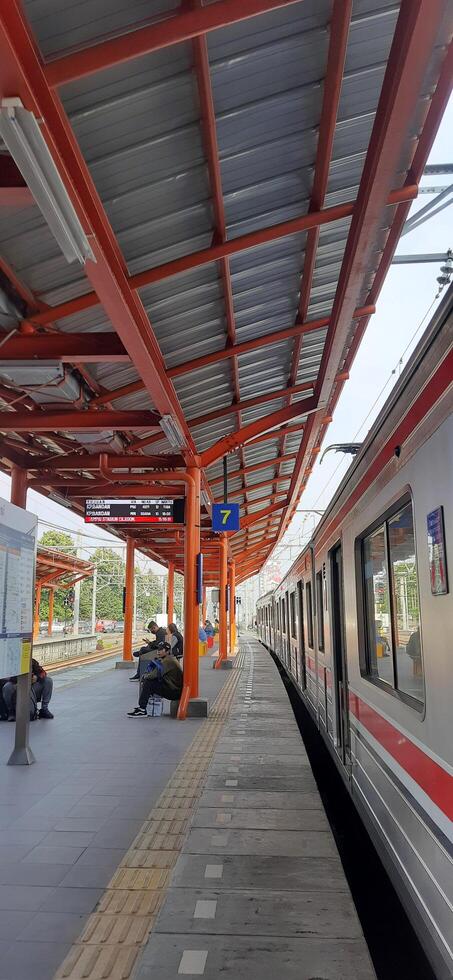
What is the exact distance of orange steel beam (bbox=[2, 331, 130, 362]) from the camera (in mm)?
5621

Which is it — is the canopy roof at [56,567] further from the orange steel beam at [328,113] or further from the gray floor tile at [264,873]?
the gray floor tile at [264,873]

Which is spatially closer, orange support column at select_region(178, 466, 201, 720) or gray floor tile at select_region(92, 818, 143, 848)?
gray floor tile at select_region(92, 818, 143, 848)

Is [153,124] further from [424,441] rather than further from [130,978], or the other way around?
[130,978]

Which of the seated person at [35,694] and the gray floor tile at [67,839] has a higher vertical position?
the seated person at [35,694]

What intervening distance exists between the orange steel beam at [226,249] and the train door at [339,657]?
8.48ft

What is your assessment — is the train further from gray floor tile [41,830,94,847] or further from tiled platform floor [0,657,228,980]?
gray floor tile [41,830,94,847]

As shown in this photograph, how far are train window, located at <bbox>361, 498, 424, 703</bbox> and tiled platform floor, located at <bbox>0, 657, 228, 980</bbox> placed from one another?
6.18 ft

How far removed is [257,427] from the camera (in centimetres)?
956

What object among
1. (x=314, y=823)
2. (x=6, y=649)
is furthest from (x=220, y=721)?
(x=314, y=823)

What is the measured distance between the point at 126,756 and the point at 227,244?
4952mm

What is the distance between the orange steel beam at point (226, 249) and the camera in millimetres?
5000

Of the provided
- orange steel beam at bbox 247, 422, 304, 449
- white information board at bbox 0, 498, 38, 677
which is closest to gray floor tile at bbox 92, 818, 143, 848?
white information board at bbox 0, 498, 38, 677

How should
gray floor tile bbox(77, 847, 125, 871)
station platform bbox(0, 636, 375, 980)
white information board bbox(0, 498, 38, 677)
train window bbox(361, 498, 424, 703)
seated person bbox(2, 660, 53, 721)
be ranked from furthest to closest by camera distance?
seated person bbox(2, 660, 53, 721) < white information board bbox(0, 498, 38, 677) < gray floor tile bbox(77, 847, 125, 871) < train window bbox(361, 498, 424, 703) < station platform bbox(0, 636, 375, 980)

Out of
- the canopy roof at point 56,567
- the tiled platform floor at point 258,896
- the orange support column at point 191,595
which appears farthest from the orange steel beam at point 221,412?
the canopy roof at point 56,567
